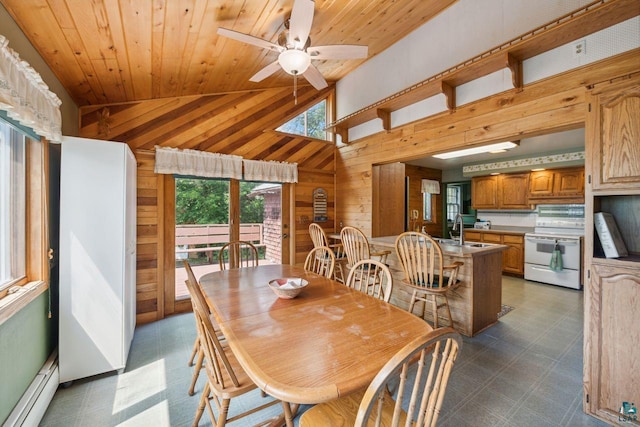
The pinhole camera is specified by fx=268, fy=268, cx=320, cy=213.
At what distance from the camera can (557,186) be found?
5.06 meters

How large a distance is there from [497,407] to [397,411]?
1.57 metres

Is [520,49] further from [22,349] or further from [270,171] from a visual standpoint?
[22,349]

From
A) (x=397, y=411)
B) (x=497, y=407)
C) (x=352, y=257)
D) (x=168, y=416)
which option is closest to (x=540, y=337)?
(x=497, y=407)

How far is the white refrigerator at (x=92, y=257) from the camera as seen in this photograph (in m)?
2.01

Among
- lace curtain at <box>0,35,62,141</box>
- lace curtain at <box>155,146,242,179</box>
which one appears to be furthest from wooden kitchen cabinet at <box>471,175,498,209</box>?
lace curtain at <box>0,35,62,141</box>

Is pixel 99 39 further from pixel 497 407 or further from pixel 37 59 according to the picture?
pixel 497 407

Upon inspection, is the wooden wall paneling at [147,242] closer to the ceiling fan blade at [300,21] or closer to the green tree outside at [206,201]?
the green tree outside at [206,201]

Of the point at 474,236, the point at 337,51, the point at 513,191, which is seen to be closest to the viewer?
the point at 337,51

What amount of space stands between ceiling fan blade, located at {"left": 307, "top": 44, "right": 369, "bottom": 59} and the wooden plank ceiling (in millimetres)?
445

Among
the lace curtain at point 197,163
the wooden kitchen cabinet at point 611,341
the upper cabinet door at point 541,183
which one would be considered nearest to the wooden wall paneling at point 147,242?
the lace curtain at point 197,163

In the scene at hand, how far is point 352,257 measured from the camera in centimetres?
321

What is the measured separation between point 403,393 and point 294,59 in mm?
2175

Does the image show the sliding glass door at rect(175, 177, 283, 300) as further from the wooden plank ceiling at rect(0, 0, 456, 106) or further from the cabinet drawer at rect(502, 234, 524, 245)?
the cabinet drawer at rect(502, 234, 524, 245)

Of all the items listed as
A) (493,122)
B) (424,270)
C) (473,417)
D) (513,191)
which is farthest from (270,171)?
(513,191)
